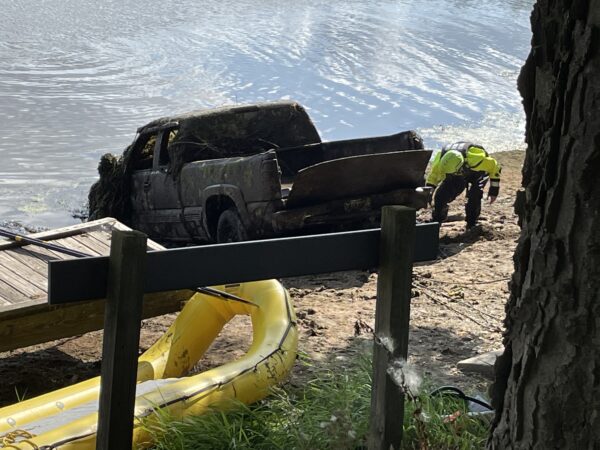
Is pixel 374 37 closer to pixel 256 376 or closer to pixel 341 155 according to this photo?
pixel 341 155

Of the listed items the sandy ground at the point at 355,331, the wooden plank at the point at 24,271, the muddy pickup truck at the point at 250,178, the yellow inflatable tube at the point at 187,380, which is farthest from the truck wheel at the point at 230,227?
the yellow inflatable tube at the point at 187,380

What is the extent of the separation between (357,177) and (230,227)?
1595 mm

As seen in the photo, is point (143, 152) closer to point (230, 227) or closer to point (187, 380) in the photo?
point (230, 227)

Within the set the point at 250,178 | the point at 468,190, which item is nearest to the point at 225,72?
the point at 468,190

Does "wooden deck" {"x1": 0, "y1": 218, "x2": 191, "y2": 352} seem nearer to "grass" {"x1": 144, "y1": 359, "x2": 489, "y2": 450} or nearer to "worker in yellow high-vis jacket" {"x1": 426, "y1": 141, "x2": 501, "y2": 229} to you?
"grass" {"x1": 144, "y1": 359, "x2": 489, "y2": 450}

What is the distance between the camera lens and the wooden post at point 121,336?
12.1ft

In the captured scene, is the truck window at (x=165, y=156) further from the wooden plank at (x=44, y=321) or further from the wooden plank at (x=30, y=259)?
the wooden plank at (x=44, y=321)

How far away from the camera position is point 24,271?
25.5 ft

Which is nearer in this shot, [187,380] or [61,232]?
[187,380]

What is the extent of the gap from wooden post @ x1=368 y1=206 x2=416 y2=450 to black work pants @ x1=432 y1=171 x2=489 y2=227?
27.4ft

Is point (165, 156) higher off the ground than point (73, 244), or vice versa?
point (73, 244)

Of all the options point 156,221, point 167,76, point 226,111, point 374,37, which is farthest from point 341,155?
point 374,37

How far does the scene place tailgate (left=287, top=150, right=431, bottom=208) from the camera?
35.5 ft

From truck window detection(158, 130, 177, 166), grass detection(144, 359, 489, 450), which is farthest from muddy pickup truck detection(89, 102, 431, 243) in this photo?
grass detection(144, 359, 489, 450)
